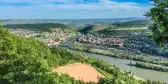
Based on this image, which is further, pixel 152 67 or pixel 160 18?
pixel 152 67

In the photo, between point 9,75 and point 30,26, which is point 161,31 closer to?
point 9,75

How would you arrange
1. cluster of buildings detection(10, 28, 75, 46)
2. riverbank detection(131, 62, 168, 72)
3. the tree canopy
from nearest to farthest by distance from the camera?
the tree canopy → riverbank detection(131, 62, 168, 72) → cluster of buildings detection(10, 28, 75, 46)

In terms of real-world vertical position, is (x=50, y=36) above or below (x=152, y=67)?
below

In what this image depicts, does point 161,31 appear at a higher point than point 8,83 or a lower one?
higher

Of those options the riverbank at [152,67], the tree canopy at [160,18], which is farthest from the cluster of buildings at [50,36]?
the tree canopy at [160,18]

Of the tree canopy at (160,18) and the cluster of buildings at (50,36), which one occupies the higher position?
the tree canopy at (160,18)

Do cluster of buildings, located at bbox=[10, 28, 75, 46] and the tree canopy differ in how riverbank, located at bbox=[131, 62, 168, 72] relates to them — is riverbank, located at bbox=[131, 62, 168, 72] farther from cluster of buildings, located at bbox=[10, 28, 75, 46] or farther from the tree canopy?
the tree canopy

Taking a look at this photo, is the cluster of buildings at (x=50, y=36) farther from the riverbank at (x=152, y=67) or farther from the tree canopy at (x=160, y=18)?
the tree canopy at (x=160, y=18)


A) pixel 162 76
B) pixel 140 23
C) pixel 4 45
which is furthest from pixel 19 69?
pixel 140 23

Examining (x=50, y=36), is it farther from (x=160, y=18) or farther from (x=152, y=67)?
(x=160, y=18)

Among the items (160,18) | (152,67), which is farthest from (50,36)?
(160,18)

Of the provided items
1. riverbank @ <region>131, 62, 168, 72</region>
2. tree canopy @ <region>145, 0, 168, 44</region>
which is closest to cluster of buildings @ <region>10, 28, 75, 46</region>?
riverbank @ <region>131, 62, 168, 72</region>
